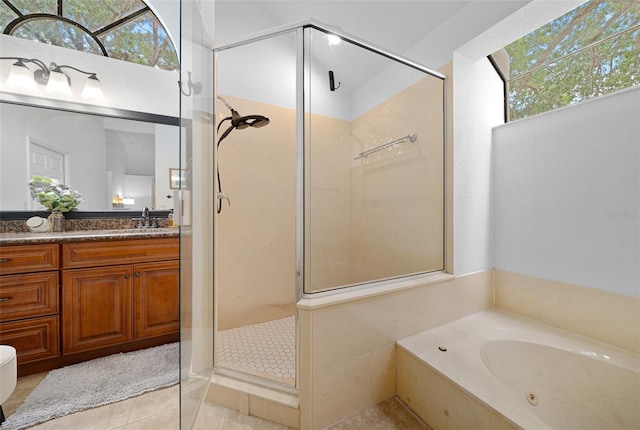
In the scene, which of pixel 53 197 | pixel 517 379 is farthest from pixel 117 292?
pixel 517 379

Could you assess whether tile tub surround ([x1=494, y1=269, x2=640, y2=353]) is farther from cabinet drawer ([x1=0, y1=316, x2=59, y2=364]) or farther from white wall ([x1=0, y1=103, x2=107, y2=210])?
white wall ([x1=0, y1=103, x2=107, y2=210])

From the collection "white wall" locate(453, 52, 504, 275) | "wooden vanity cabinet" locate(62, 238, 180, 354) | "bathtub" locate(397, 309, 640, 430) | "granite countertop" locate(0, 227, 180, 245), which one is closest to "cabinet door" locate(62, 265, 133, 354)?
"wooden vanity cabinet" locate(62, 238, 180, 354)

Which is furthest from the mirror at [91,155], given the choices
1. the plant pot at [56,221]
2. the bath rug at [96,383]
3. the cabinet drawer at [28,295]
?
the bath rug at [96,383]

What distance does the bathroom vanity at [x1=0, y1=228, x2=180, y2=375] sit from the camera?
4.53ft

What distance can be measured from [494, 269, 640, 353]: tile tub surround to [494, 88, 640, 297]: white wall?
0.05 m

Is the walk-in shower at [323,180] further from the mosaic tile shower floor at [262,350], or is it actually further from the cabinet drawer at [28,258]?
the cabinet drawer at [28,258]

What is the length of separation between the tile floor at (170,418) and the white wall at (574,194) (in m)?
1.32

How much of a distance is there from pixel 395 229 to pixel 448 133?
837mm

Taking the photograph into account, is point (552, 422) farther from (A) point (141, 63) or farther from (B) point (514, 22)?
(A) point (141, 63)

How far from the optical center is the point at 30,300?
1.41 meters

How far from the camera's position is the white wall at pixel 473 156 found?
1664mm

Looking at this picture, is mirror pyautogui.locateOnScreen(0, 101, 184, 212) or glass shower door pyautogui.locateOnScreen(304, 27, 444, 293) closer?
glass shower door pyautogui.locateOnScreen(304, 27, 444, 293)

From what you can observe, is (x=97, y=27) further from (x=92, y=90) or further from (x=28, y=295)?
(x=28, y=295)

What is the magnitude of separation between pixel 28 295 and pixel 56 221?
61 centimetres
